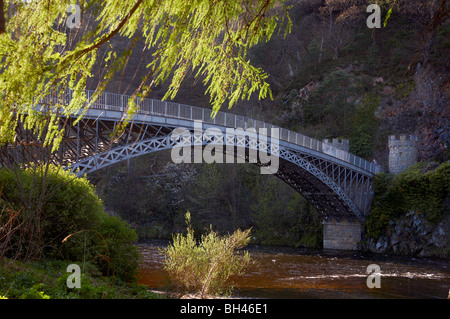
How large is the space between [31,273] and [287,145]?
1989 cm

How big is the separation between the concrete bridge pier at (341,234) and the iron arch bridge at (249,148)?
366mm

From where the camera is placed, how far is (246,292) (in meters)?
14.0

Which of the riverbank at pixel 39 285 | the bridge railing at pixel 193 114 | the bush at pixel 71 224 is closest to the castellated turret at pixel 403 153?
the bridge railing at pixel 193 114

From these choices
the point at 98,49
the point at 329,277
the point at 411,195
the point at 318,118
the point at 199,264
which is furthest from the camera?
the point at 318,118

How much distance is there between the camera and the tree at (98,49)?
4.99 meters

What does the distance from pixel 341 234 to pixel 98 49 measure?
2730 centimetres

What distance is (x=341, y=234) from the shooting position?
30656mm

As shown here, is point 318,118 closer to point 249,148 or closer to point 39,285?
point 249,148

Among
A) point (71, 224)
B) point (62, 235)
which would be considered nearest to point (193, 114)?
point (71, 224)

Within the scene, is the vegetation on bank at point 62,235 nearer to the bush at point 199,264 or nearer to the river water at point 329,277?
the bush at point 199,264

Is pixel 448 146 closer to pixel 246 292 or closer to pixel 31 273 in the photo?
pixel 246 292

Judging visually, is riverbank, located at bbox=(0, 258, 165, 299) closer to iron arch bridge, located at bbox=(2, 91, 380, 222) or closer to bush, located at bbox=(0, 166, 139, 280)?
bush, located at bbox=(0, 166, 139, 280)

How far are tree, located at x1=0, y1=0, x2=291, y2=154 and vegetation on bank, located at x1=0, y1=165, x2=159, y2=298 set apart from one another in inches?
104
